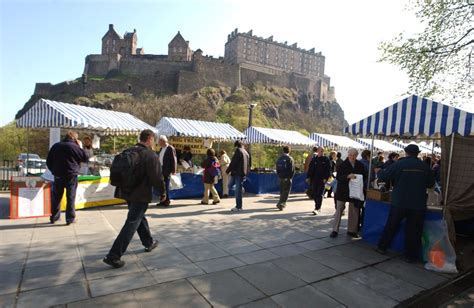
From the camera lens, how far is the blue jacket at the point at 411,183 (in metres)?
4.49

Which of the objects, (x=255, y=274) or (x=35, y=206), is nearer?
(x=255, y=274)

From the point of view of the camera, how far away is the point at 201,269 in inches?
149

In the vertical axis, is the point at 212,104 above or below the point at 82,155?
above

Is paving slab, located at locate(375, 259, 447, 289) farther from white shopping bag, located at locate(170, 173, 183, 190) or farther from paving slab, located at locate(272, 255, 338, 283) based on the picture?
white shopping bag, located at locate(170, 173, 183, 190)

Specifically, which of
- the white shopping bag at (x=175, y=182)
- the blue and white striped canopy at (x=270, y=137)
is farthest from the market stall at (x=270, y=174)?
the white shopping bag at (x=175, y=182)

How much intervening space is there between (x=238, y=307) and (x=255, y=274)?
31.7 inches

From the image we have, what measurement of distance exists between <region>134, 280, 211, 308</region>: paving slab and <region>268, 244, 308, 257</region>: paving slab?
172cm

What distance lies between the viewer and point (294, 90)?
78.5 metres

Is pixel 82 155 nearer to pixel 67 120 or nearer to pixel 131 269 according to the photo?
pixel 67 120

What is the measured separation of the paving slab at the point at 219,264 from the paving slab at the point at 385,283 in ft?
4.82

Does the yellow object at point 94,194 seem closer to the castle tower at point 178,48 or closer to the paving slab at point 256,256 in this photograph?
the paving slab at point 256,256

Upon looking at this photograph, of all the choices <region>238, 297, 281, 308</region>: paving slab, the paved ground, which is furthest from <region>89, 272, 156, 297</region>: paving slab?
<region>238, 297, 281, 308</region>: paving slab

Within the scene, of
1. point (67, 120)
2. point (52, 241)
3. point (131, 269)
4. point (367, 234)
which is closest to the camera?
point (131, 269)

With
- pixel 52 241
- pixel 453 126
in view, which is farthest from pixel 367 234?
pixel 52 241
